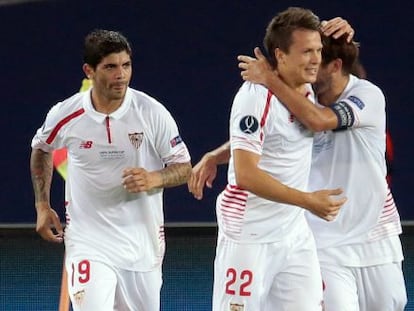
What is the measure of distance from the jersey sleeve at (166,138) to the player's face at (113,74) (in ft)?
0.70

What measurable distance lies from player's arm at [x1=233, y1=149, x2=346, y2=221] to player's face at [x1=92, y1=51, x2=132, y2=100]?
3.04 feet

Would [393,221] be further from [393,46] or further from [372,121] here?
[393,46]

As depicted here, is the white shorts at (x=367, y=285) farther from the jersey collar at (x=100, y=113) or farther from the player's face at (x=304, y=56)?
the jersey collar at (x=100, y=113)

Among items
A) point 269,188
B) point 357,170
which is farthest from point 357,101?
point 269,188

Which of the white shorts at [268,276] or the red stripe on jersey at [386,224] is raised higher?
the red stripe on jersey at [386,224]

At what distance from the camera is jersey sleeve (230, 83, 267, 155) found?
5125 mm

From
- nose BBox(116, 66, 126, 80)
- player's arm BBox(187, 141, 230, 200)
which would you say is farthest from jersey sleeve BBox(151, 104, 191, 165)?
nose BBox(116, 66, 126, 80)

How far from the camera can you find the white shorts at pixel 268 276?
211 inches

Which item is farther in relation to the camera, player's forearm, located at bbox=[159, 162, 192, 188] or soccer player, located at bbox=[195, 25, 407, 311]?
player's forearm, located at bbox=[159, 162, 192, 188]

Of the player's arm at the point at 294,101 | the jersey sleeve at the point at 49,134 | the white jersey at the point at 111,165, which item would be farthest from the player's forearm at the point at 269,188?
the jersey sleeve at the point at 49,134

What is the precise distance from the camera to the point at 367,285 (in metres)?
5.71

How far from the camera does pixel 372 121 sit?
5.52 metres

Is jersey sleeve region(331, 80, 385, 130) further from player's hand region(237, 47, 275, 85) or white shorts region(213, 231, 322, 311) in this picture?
white shorts region(213, 231, 322, 311)

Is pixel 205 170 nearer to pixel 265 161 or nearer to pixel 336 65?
pixel 265 161
